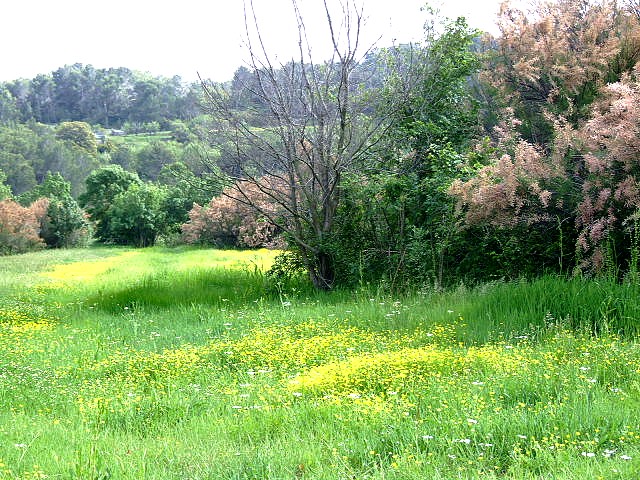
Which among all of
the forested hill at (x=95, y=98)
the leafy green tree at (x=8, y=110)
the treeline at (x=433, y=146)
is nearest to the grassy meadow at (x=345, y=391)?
the treeline at (x=433, y=146)

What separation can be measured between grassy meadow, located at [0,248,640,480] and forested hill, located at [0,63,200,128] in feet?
449

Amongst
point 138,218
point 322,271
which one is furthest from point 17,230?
point 322,271

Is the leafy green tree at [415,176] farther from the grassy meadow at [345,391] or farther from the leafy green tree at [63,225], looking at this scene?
the leafy green tree at [63,225]

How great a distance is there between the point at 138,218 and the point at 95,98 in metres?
113

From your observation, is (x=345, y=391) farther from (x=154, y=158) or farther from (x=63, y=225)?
(x=154, y=158)

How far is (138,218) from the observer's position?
51.1 meters

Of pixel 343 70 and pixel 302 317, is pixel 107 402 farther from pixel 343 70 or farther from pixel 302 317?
pixel 343 70

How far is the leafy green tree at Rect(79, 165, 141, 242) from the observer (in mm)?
57266

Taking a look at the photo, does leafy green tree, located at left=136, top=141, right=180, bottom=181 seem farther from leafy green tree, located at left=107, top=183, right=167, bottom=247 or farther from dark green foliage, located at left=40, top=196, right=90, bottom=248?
dark green foliage, located at left=40, top=196, right=90, bottom=248

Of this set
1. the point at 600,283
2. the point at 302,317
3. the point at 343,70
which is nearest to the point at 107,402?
the point at 302,317

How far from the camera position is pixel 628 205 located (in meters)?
8.10

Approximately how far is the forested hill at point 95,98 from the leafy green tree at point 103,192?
8240cm

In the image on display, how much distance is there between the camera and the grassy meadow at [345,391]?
3.94 m

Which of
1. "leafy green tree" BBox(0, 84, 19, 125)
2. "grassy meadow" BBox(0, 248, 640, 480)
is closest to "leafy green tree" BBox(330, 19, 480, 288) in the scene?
"grassy meadow" BBox(0, 248, 640, 480)
